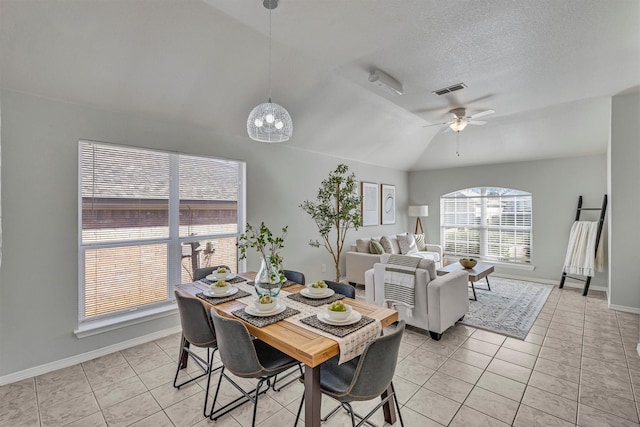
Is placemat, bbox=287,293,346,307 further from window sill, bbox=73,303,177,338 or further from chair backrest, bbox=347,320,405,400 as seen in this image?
window sill, bbox=73,303,177,338

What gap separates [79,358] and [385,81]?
437 cm

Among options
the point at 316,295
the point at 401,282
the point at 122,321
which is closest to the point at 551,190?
the point at 401,282

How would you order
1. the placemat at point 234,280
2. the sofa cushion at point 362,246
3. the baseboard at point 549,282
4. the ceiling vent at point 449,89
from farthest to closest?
the sofa cushion at point 362,246 → the baseboard at point 549,282 → the ceiling vent at point 449,89 → the placemat at point 234,280

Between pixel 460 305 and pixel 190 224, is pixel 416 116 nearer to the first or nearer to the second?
pixel 460 305

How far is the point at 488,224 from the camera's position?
668cm

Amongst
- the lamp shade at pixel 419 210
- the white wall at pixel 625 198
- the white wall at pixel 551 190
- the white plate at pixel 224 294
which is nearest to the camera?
the white plate at pixel 224 294

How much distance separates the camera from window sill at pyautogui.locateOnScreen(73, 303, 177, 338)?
2.84m

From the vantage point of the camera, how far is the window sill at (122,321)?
284cm

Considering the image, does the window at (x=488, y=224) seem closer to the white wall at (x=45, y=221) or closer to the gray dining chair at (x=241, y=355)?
the gray dining chair at (x=241, y=355)

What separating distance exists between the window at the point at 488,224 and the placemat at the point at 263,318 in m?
6.17

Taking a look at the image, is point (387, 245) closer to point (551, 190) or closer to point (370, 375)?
point (551, 190)

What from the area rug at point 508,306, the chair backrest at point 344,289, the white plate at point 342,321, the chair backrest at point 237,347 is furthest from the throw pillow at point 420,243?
the chair backrest at point 237,347

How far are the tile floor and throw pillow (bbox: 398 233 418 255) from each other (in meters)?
3.01

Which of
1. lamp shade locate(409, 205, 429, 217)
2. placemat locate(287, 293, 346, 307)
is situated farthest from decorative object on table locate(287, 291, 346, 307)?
lamp shade locate(409, 205, 429, 217)
